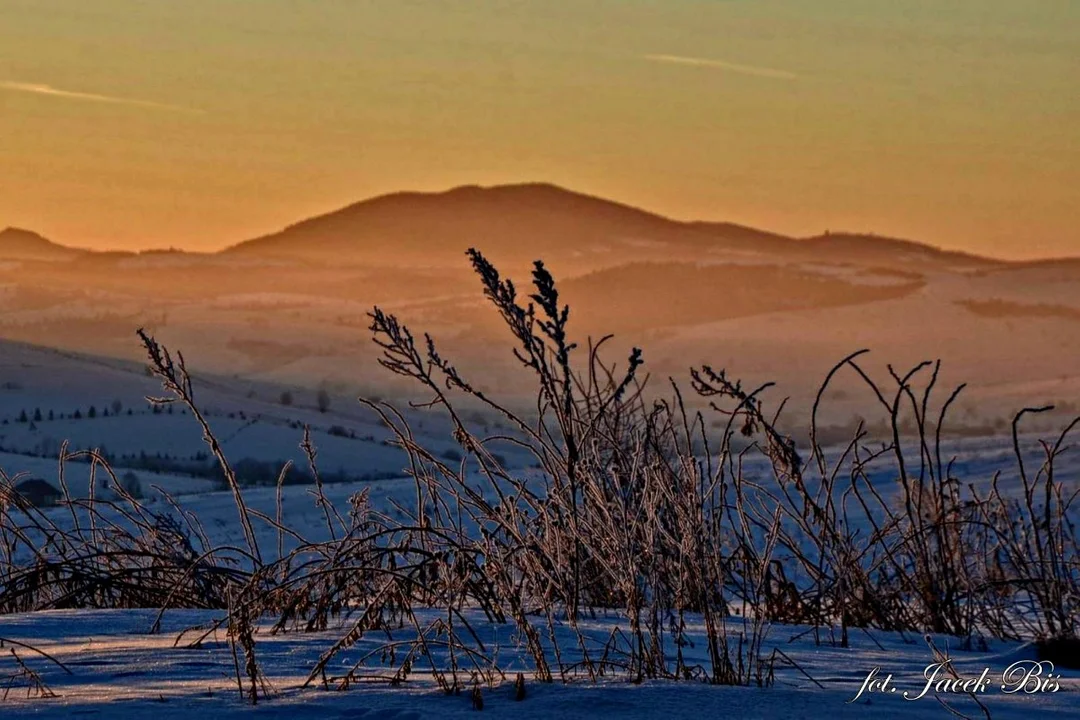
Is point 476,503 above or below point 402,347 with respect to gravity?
below

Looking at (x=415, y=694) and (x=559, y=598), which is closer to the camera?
(x=415, y=694)

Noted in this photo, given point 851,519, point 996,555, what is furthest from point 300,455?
point 996,555

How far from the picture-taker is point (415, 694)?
10.1 feet

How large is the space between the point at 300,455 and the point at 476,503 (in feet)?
79.5

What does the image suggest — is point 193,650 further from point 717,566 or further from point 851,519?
point 851,519

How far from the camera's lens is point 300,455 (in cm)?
2825

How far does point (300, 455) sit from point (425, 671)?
82.8ft

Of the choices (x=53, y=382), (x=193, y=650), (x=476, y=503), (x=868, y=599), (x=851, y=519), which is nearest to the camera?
(x=193, y=650)

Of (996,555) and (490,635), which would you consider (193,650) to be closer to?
(490,635)

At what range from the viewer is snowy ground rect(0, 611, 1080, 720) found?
2.90 meters

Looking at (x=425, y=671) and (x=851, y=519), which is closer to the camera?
(x=425, y=671)

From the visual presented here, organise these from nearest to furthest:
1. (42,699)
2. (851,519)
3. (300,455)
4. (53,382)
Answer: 1. (42,699)
2. (851,519)
3. (300,455)
4. (53,382)

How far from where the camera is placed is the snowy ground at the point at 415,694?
2904mm

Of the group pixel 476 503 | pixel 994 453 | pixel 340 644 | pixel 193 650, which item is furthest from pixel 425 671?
pixel 994 453
